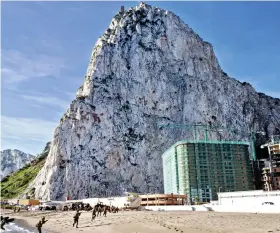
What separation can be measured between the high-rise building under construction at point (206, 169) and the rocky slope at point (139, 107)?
1794cm

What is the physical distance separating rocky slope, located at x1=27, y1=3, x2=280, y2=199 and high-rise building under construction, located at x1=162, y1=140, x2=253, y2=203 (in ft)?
58.9

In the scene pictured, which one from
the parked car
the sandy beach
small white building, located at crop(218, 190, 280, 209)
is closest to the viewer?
the sandy beach

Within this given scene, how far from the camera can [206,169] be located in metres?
123

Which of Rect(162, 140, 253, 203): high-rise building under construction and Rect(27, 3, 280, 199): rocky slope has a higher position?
Rect(27, 3, 280, 199): rocky slope

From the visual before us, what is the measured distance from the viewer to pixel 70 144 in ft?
449

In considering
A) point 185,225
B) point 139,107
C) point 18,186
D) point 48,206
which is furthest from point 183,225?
point 18,186

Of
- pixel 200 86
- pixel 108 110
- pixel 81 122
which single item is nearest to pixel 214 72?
pixel 200 86

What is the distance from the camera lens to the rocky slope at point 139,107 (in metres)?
133

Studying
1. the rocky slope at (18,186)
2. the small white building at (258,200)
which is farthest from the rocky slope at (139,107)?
the small white building at (258,200)

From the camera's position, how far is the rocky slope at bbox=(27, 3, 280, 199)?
133 meters

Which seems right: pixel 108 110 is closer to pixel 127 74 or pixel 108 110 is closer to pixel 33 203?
pixel 127 74

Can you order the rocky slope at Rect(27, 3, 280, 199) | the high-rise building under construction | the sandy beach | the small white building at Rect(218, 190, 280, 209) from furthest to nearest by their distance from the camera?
the rocky slope at Rect(27, 3, 280, 199) → the high-rise building under construction → the small white building at Rect(218, 190, 280, 209) → the sandy beach

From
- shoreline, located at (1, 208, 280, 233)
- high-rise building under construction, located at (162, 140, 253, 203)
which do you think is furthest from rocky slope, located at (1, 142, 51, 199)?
shoreline, located at (1, 208, 280, 233)

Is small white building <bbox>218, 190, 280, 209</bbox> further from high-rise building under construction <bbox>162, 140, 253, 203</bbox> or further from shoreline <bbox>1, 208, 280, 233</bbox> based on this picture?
high-rise building under construction <bbox>162, 140, 253, 203</bbox>
